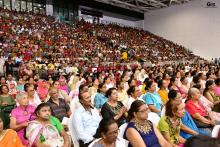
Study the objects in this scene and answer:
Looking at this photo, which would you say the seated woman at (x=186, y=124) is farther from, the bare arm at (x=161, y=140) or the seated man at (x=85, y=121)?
the seated man at (x=85, y=121)

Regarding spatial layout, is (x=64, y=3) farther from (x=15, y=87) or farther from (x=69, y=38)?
(x=15, y=87)

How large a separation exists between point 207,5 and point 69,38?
47.8 ft

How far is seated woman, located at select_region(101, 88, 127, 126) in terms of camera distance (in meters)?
4.38

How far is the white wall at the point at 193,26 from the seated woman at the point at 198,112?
948 inches

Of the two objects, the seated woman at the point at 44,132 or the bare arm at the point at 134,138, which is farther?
the seated woman at the point at 44,132

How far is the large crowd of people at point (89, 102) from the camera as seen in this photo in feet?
10.3

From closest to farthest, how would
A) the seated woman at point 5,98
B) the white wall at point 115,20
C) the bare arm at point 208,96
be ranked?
the bare arm at point 208,96, the seated woman at point 5,98, the white wall at point 115,20

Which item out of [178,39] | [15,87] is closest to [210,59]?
[178,39]

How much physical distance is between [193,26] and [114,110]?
85.4ft

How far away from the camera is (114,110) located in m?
4.50

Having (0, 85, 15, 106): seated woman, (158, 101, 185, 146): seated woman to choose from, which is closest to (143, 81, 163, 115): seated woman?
(158, 101, 185, 146): seated woman

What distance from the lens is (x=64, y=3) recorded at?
24719mm

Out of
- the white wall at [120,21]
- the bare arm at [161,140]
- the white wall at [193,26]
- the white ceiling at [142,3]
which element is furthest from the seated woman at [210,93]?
the white wall at [120,21]

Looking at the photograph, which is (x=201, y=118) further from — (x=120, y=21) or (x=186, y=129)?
(x=120, y=21)
